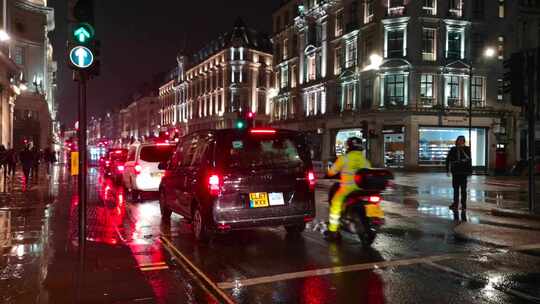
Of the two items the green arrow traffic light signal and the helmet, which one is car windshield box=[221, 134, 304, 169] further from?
the green arrow traffic light signal

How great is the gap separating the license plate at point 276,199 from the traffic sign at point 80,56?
12.6 feet

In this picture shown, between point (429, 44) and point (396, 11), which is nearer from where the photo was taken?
point (396, 11)

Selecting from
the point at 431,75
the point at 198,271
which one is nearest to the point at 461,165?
the point at 198,271

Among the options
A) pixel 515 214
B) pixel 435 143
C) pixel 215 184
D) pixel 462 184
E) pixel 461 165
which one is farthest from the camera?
pixel 435 143

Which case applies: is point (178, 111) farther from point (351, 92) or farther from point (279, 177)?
point (279, 177)

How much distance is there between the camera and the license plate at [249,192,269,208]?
827 centimetres

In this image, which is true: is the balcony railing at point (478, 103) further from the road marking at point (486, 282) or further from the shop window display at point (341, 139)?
the road marking at point (486, 282)

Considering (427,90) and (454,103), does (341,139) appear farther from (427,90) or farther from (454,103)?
(454,103)

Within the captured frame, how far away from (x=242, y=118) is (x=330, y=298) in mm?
12097

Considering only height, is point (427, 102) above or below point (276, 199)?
above

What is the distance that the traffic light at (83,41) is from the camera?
5.55 m

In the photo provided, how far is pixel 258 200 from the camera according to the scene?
8.30m

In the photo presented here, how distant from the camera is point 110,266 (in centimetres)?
696

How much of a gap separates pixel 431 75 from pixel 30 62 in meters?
47.0
